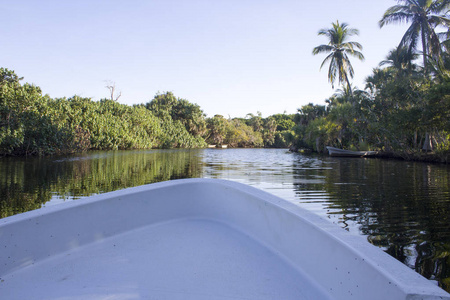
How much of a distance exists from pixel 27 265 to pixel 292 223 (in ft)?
5.33

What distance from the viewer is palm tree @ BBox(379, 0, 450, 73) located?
18.6m

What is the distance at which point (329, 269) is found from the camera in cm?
146

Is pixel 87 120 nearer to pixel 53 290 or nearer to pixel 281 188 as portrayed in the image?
pixel 281 188

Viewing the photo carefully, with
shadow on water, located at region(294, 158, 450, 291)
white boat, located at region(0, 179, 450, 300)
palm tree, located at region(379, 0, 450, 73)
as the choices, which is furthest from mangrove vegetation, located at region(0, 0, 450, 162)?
white boat, located at region(0, 179, 450, 300)

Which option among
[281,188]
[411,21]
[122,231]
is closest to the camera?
[122,231]

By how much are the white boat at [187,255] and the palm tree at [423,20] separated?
21.0 metres

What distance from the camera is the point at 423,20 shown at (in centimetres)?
1889

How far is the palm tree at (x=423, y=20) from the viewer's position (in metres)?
18.6

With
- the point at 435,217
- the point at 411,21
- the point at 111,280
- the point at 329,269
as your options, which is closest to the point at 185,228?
the point at 111,280

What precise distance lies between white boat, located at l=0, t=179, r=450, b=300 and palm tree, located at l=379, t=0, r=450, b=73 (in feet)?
68.9

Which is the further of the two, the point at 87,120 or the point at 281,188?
the point at 87,120

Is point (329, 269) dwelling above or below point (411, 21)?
below

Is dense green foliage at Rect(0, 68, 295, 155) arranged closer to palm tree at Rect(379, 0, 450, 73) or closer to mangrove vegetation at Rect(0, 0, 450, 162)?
mangrove vegetation at Rect(0, 0, 450, 162)

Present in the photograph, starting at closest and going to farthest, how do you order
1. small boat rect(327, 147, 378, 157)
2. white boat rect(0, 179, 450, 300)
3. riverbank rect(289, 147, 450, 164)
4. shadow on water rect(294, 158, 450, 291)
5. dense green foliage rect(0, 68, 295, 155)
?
white boat rect(0, 179, 450, 300)
shadow on water rect(294, 158, 450, 291)
riverbank rect(289, 147, 450, 164)
dense green foliage rect(0, 68, 295, 155)
small boat rect(327, 147, 378, 157)
